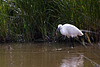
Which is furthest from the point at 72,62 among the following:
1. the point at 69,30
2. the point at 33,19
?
the point at 33,19

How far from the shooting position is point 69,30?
6195 mm

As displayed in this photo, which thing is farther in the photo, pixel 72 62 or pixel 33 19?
pixel 33 19

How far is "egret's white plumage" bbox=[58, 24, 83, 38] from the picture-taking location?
19.3 feet

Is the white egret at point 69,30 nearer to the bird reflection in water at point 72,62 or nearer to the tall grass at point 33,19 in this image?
the tall grass at point 33,19

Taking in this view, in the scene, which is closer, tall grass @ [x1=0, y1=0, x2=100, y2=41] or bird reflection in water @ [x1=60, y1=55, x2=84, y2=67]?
bird reflection in water @ [x1=60, y1=55, x2=84, y2=67]

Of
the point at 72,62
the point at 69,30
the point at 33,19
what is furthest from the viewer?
the point at 33,19

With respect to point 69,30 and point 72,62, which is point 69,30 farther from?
point 72,62

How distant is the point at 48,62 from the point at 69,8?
2381 mm

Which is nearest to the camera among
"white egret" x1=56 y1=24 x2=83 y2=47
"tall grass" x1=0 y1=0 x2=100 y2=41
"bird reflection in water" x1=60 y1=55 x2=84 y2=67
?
"bird reflection in water" x1=60 y1=55 x2=84 y2=67

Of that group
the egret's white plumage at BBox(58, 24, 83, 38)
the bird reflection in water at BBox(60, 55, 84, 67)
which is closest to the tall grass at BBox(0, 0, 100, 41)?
the egret's white plumage at BBox(58, 24, 83, 38)

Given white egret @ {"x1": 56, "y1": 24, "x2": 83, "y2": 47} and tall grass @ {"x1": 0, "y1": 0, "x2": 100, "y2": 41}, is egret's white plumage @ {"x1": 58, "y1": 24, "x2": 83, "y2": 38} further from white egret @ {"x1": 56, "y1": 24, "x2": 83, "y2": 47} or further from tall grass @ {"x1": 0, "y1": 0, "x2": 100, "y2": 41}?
tall grass @ {"x1": 0, "y1": 0, "x2": 100, "y2": 41}

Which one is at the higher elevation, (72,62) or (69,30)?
(69,30)

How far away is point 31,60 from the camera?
166 inches

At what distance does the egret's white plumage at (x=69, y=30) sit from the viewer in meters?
5.88
